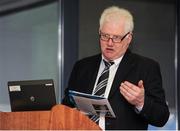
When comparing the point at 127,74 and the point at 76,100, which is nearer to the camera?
the point at 76,100

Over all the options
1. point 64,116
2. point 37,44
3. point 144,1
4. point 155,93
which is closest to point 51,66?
point 37,44

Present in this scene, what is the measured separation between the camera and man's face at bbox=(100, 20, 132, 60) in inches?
93.0

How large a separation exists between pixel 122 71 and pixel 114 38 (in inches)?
7.5

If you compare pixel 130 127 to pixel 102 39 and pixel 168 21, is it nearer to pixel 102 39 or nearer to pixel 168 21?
pixel 102 39

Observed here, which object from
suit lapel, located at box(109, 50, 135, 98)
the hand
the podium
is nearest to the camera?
the podium

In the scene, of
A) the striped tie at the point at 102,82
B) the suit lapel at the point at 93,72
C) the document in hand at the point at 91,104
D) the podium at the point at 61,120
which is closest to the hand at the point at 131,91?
the document in hand at the point at 91,104

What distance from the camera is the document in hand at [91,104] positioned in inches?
78.9

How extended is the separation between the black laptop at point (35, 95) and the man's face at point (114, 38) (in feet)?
1.74

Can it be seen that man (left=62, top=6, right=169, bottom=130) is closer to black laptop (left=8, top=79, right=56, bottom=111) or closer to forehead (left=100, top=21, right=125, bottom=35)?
forehead (left=100, top=21, right=125, bottom=35)

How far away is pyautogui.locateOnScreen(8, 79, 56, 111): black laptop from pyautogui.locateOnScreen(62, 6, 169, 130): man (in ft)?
1.26

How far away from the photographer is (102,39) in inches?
94.0

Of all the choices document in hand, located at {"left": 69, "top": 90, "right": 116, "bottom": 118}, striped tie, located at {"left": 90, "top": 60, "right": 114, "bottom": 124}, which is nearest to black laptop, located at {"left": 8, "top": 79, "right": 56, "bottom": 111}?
document in hand, located at {"left": 69, "top": 90, "right": 116, "bottom": 118}

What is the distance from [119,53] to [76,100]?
405 mm

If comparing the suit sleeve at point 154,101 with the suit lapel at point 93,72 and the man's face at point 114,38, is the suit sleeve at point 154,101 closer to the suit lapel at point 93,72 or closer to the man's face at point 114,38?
the man's face at point 114,38
